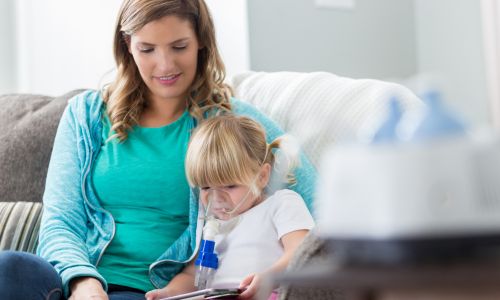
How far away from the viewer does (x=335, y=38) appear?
2664mm

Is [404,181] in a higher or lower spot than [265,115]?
higher

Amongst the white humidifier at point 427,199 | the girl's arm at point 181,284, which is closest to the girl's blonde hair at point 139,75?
the girl's arm at point 181,284

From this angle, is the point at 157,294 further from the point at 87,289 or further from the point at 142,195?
the point at 142,195

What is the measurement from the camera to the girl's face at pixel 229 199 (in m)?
1.56

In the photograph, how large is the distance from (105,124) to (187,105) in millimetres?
196

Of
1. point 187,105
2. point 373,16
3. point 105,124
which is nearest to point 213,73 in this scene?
point 187,105

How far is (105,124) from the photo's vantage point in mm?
1835

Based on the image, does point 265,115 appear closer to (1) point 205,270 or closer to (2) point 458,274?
(1) point 205,270

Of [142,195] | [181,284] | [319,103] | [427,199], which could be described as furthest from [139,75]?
[427,199]

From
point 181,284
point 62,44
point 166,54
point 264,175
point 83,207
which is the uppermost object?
point 166,54

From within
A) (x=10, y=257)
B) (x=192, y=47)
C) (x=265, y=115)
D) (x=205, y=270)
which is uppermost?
(x=192, y=47)

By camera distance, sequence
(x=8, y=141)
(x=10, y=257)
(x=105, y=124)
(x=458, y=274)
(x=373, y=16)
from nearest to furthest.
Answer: (x=458, y=274), (x=10, y=257), (x=105, y=124), (x=8, y=141), (x=373, y=16)

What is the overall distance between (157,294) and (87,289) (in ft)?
0.42

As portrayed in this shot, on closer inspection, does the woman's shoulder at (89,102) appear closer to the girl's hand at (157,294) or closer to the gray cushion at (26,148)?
the gray cushion at (26,148)
